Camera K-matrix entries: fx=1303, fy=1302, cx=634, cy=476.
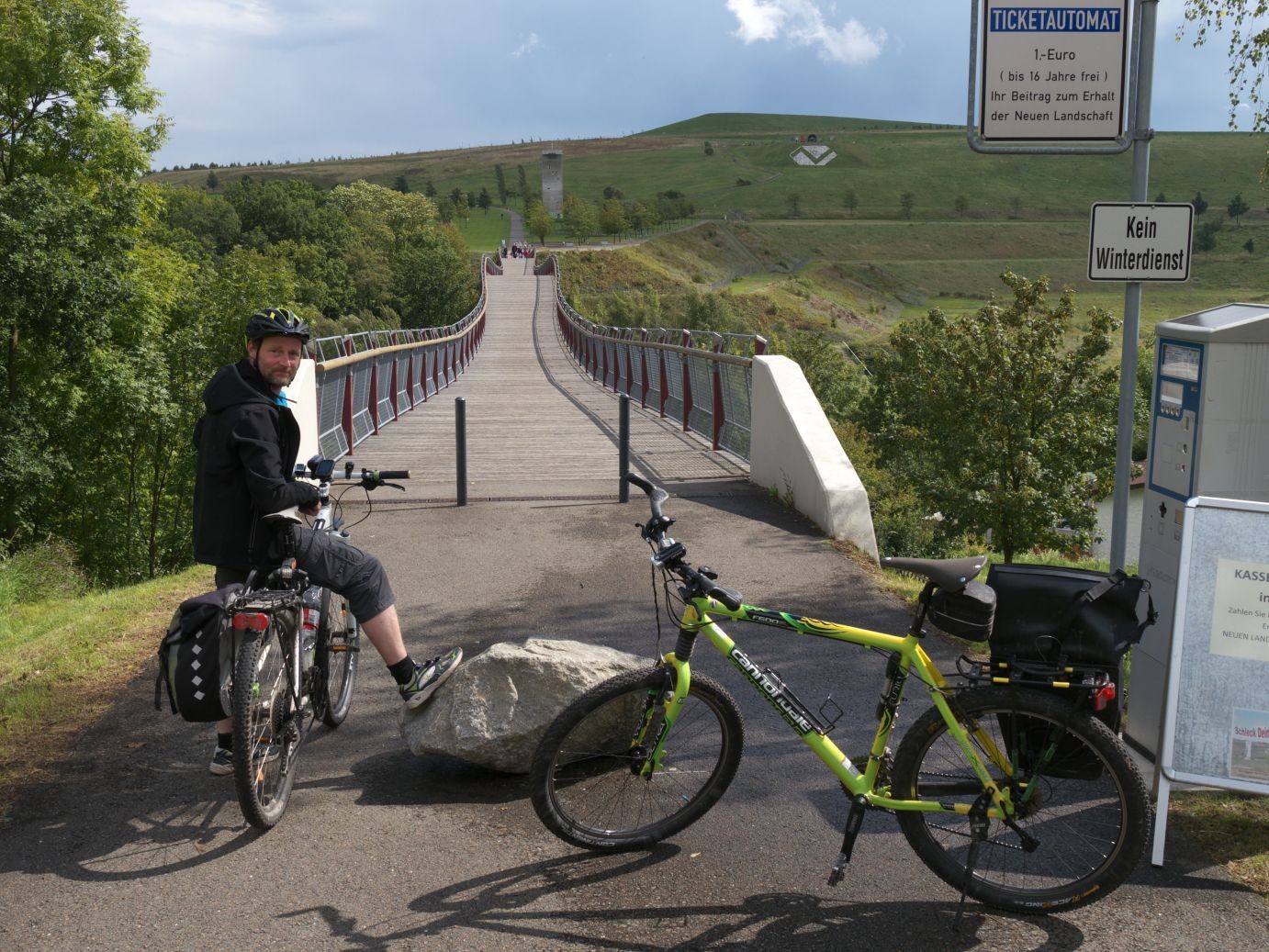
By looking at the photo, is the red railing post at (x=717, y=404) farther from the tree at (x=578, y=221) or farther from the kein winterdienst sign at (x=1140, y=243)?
the tree at (x=578, y=221)

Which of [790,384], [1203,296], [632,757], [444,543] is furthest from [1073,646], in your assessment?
[1203,296]

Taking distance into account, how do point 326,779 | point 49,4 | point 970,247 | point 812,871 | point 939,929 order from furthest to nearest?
point 970,247 < point 49,4 < point 326,779 < point 812,871 < point 939,929

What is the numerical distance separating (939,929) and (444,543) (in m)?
6.22

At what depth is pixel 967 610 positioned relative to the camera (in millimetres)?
3945

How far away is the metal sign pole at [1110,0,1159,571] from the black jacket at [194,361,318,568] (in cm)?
353

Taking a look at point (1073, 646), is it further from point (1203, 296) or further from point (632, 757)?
point (1203, 296)

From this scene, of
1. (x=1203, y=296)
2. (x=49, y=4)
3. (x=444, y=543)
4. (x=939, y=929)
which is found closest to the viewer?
(x=939, y=929)

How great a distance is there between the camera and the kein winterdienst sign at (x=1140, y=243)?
5863 millimetres

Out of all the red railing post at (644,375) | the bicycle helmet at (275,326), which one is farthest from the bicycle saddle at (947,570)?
the red railing post at (644,375)

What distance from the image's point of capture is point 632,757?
14.4ft

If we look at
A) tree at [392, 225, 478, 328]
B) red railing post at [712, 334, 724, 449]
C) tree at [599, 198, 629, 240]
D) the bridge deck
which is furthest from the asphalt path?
tree at [599, 198, 629, 240]

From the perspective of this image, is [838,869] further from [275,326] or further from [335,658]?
[275,326]

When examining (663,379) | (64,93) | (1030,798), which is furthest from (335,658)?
(64,93)

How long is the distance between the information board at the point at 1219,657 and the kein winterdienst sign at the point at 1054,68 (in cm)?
254
